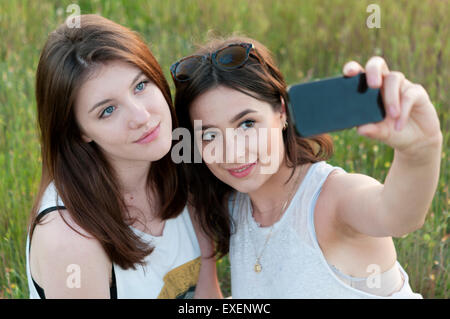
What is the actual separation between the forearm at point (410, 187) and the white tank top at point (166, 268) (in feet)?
3.27

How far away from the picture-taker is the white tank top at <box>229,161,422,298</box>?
1771 mm

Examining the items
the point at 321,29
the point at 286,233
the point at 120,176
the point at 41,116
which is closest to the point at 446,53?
the point at 321,29

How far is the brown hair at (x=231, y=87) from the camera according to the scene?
1.80m

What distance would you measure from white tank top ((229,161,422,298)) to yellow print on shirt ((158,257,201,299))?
23cm

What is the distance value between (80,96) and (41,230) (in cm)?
51

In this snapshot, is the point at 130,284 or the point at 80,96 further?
the point at 130,284

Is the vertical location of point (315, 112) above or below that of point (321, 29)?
below

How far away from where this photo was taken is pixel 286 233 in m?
1.87

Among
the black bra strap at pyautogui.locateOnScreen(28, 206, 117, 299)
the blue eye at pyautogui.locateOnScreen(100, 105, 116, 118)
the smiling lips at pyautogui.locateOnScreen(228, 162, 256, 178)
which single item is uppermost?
the blue eye at pyautogui.locateOnScreen(100, 105, 116, 118)

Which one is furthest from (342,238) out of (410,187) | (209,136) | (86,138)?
(86,138)

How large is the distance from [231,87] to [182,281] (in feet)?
2.99

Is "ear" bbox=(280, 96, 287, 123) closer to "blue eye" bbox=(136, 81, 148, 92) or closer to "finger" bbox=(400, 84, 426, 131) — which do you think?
"blue eye" bbox=(136, 81, 148, 92)

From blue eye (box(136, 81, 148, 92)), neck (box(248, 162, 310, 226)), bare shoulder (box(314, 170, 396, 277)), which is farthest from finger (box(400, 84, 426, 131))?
blue eye (box(136, 81, 148, 92))
